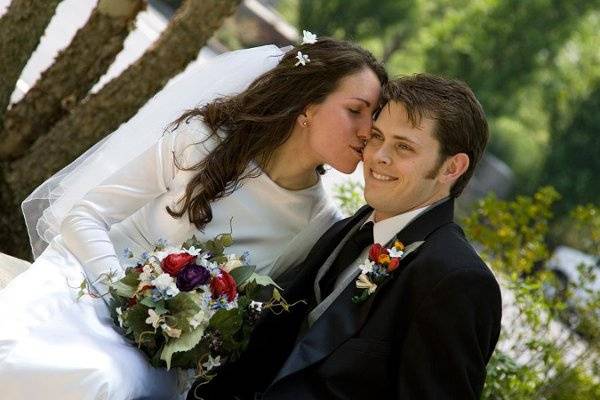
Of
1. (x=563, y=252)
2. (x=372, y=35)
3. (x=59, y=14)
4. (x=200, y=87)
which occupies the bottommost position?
(x=563, y=252)

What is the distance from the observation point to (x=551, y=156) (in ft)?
62.1

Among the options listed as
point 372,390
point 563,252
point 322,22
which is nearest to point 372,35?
point 322,22

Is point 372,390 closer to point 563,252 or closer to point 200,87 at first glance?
point 200,87

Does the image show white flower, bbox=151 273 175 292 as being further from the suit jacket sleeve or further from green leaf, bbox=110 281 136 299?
the suit jacket sleeve

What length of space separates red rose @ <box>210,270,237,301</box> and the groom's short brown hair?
80cm

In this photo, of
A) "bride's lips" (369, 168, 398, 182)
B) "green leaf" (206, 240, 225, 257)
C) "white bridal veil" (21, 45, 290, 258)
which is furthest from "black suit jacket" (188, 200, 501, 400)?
"white bridal veil" (21, 45, 290, 258)

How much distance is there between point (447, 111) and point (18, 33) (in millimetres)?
2762

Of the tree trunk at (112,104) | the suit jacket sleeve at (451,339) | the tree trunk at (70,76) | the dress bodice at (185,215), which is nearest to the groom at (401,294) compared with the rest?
the suit jacket sleeve at (451,339)

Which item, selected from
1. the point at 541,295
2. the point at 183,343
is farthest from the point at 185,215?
the point at 541,295

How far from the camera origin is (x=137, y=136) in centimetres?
422

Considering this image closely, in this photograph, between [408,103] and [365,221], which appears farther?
[365,221]

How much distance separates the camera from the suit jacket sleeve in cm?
290

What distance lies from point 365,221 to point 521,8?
17530 mm

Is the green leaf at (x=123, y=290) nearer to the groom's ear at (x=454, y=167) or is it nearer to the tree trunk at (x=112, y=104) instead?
the groom's ear at (x=454, y=167)
